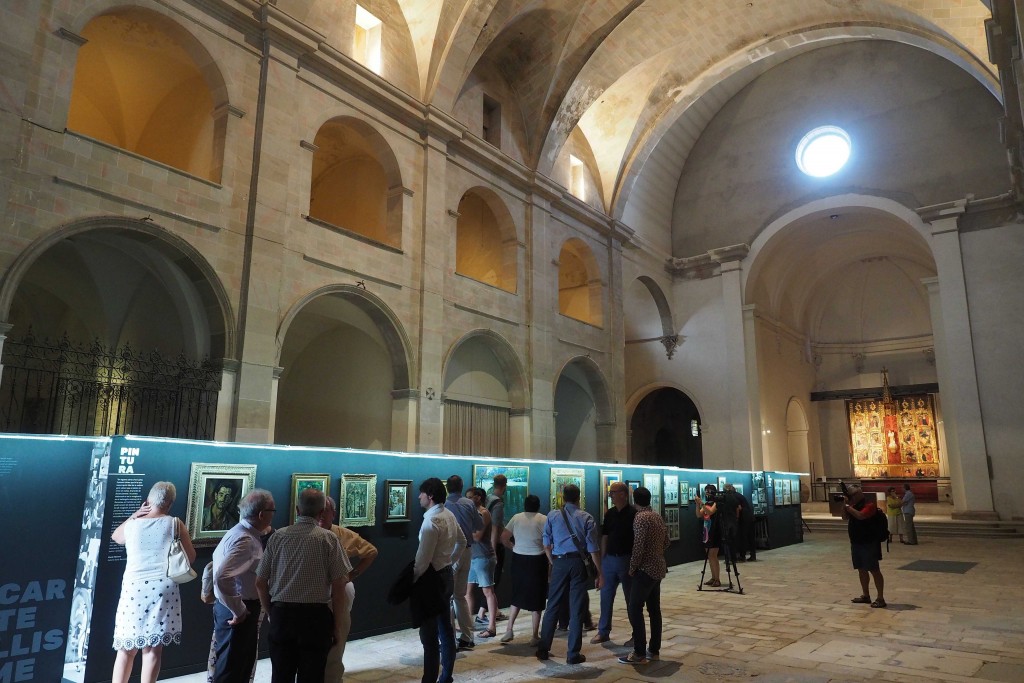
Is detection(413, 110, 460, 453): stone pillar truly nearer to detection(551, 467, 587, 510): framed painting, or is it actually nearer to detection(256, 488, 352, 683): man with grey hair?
detection(551, 467, 587, 510): framed painting

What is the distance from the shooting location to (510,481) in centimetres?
953

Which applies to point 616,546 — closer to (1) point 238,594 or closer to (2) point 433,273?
(1) point 238,594

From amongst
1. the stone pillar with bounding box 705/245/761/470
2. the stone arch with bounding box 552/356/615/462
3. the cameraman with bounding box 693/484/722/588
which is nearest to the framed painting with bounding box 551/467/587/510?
the cameraman with bounding box 693/484/722/588

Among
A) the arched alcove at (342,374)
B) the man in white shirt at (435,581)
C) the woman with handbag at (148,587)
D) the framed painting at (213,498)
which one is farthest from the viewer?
the arched alcove at (342,374)

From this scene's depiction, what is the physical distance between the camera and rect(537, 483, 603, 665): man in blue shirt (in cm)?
615

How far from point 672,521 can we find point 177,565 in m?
9.97

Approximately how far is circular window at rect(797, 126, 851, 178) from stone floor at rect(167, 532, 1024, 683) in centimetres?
1413

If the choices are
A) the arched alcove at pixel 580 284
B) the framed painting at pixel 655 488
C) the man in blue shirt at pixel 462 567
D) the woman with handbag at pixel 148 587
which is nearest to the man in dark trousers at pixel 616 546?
the man in blue shirt at pixel 462 567

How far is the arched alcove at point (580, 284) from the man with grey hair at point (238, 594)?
1473 cm

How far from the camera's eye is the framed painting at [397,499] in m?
7.80

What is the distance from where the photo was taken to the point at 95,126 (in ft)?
42.2

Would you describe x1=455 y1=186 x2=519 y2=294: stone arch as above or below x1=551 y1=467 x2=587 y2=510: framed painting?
above

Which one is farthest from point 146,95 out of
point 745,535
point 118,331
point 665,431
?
point 665,431

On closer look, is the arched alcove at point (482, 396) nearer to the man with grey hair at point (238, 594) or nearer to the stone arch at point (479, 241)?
the stone arch at point (479, 241)
